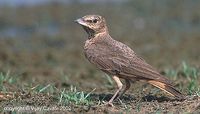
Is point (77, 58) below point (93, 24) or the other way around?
below

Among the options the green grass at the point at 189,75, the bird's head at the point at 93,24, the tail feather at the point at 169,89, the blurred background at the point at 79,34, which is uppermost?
the bird's head at the point at 93,24

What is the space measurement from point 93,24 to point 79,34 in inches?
347

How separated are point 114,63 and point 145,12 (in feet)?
38.9

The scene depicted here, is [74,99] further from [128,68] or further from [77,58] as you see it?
[77,58]

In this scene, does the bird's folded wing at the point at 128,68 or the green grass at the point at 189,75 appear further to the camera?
the green grass at the point at 189,75

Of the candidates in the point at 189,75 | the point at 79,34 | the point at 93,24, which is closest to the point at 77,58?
the point at 79,34

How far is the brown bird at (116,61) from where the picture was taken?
7262 millimetres

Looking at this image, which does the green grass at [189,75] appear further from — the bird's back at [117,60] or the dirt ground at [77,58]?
the bird's back at [117,60]

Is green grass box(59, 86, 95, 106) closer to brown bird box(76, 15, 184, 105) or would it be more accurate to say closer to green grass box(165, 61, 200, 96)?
brown bird box(76, 15, 184, 105)

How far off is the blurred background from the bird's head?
1769 millimetres

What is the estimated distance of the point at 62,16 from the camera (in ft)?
62.3

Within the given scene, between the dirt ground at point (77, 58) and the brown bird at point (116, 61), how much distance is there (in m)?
0.24

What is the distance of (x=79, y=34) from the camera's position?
16.8m

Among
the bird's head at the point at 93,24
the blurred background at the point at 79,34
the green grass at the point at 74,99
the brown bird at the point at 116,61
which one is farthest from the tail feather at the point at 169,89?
the blurred background at the point at 79,34
